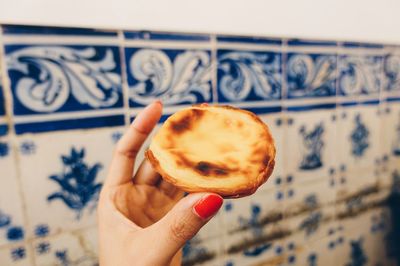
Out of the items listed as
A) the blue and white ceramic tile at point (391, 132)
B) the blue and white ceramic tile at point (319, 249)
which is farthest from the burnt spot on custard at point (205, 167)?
the blue and white ceramic tile at point (391, 132)

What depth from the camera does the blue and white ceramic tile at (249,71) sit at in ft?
2.76

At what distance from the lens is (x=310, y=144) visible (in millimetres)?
1021

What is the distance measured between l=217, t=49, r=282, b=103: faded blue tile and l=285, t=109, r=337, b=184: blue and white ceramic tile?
4.7 inches

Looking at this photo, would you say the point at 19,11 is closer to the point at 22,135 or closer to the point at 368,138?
the point at 22,135

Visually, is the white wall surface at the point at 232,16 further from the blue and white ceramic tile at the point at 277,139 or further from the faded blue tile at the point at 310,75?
the blue and white ceramic tile at the point at 277,139

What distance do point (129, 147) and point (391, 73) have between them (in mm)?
1092

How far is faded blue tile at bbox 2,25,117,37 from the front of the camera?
23.9 inches

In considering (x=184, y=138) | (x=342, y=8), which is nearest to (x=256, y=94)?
(x=184, y=138)

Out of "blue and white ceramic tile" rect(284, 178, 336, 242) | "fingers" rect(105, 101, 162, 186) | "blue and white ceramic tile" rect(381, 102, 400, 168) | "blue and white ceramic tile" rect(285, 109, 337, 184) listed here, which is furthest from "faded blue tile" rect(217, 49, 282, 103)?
"blue and white ceramic tile" rect(381, 102, 400, 168)

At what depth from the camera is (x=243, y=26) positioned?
0.89 meters

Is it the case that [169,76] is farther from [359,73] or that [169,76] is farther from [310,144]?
[359,73]

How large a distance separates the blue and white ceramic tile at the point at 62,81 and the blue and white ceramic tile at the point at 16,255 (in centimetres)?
26

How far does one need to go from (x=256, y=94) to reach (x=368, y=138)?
579 millimetres

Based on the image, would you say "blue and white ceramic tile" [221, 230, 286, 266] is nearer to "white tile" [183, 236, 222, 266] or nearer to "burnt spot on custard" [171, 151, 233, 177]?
"white tile" [183, 236, 222, 266]
